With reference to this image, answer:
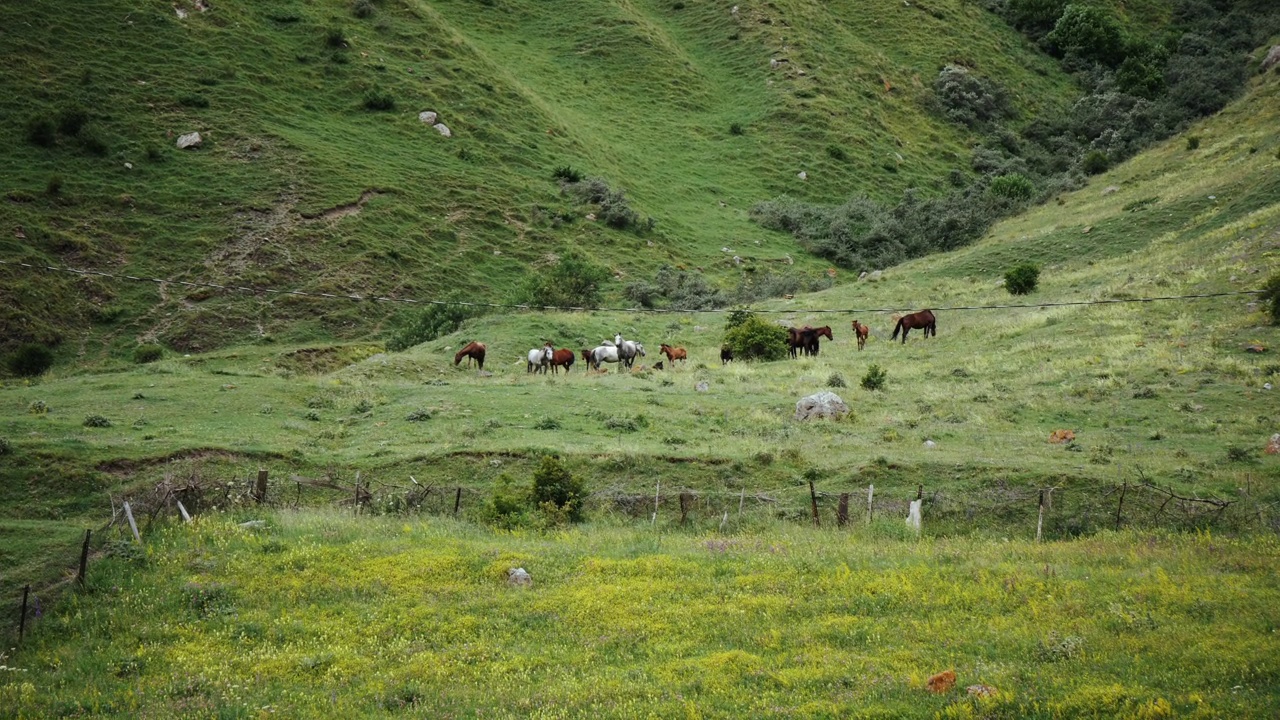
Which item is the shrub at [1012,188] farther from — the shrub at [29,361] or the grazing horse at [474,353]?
the shrub at [29,361]

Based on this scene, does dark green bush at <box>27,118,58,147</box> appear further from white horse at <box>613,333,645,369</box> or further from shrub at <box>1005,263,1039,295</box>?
shrub at <box>1005,263,1039,295</box>

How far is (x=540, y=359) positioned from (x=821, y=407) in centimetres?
1364

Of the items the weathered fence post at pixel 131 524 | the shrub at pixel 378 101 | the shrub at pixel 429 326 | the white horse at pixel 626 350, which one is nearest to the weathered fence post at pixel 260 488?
the weathered fence post at pixel 131 524

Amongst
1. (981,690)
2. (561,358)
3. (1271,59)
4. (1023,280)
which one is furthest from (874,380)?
(1271,59)

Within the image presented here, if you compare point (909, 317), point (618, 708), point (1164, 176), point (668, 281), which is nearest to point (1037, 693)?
point (618, 708)

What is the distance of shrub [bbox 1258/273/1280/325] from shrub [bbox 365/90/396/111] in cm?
5603

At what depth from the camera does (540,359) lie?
124 ft

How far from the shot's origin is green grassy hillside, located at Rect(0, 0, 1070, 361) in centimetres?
4969

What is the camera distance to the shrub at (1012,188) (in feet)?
237

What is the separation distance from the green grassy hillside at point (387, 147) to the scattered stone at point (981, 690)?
138ft

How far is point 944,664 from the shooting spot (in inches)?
511

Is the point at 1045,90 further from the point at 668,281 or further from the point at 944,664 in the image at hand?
the point at 944,664

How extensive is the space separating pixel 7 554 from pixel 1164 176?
64.6 meters

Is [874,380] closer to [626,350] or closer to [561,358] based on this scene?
[626,350]
